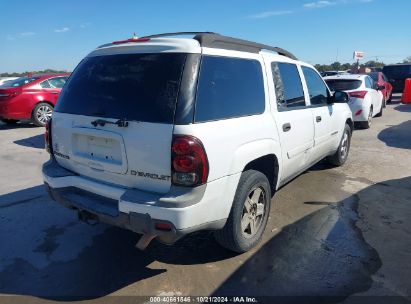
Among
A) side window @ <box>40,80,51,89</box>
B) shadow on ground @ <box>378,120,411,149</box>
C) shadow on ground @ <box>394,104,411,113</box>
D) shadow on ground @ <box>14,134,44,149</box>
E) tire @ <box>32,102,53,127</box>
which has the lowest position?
shadow on ground @ <box>378,120,411,149</box>

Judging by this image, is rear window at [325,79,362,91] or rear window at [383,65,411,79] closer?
rear window at [325,79,362,91]

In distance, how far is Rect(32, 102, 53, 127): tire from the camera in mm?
11000

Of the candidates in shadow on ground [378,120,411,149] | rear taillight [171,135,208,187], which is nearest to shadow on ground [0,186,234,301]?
rear taillight [171,135,208,187]

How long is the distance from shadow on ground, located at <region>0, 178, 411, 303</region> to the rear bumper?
0.57 m

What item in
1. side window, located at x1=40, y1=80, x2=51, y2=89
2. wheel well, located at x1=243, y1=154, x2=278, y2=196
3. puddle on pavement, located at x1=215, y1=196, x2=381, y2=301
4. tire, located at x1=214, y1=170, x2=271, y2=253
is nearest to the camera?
puddle on pavement, located at x1=215, y1=196, x2=381, y2=301

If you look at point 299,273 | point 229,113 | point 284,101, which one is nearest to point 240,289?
point 299,273

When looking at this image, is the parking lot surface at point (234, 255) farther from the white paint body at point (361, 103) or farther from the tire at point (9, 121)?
the tire at point (9, 121)

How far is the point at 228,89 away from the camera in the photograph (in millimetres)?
3377

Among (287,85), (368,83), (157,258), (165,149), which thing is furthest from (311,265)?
(368,83)

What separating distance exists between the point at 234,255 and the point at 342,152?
12.6 feet

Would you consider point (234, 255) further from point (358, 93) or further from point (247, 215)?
point (358, 93)

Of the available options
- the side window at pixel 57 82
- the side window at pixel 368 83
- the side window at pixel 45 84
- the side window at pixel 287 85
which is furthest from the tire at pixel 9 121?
the side window at pixel 368 83

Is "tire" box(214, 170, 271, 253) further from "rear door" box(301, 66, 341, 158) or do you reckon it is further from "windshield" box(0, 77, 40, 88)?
"windshield" box(0, 77, 40, 88)

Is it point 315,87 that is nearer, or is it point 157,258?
point 157,258
